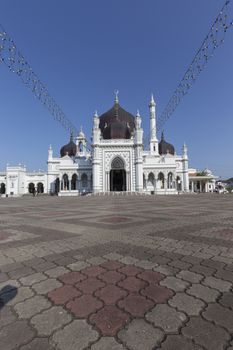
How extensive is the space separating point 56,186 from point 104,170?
64.8ft

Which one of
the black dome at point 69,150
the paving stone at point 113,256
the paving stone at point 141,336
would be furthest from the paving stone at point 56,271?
the black dome at point 69,150

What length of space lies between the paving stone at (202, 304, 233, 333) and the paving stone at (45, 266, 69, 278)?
1.89 meters

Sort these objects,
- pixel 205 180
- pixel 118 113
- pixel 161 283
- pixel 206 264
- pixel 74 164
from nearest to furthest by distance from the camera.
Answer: pixel 161 283, pixel 206 264, pixel 74 164, pixel 118 113, pixel 205 180

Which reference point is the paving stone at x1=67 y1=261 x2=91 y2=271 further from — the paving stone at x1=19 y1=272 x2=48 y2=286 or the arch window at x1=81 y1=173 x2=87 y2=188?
the arch window at x1=81 y1=173 x2=87 y2=188

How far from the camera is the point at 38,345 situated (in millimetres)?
1743

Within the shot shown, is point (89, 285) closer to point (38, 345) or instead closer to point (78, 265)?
point (78, 265)

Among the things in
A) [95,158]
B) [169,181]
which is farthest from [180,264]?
[169,181]

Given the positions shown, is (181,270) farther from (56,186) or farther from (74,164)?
(56,186)

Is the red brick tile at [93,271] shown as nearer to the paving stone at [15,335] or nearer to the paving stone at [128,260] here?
the paving stone at [128,260]

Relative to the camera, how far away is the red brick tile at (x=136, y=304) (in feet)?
7.17

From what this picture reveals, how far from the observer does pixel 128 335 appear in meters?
1.84

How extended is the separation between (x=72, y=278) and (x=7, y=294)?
766 millimetres

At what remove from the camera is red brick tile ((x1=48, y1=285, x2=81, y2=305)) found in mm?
2432

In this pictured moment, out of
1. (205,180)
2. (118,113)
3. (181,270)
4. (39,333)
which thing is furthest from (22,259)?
(205,180)
